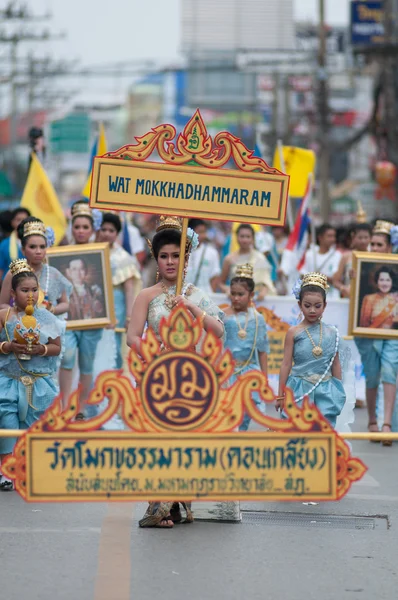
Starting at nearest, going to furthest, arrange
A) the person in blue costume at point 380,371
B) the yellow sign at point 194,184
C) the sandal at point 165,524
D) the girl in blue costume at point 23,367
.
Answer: the yellow sign at point 194,184
the sandal at point 165,524
the girl in blue costume at point 23,367
the person in blue costume at point 380,371

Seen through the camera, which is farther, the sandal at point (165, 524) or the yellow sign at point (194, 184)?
the sandal at point (165, 524)

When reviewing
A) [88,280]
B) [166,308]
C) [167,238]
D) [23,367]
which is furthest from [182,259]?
[88,280]

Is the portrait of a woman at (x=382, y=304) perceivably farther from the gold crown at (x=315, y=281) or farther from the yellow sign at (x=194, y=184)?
the yellow sign at (x=194, y=184)

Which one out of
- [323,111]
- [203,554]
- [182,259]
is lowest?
[203,554]

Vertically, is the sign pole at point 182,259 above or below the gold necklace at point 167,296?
above

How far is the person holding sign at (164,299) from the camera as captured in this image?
8133 millimetres

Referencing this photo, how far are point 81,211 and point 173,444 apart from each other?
24.9 ft

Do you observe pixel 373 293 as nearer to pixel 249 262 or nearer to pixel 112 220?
pixel 112 220

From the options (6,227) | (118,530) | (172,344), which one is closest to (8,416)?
(118,530)

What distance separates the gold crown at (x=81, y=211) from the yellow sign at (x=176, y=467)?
7.50 m

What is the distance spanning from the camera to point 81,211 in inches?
529

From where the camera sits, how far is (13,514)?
8.88 metres

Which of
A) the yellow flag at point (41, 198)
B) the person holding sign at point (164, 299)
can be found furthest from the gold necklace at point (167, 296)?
the yellow flag at point (41, 198)

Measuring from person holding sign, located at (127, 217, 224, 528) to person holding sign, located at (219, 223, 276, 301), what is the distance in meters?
7.22
